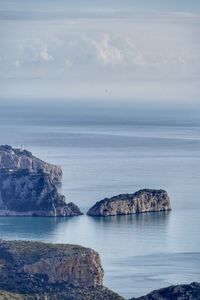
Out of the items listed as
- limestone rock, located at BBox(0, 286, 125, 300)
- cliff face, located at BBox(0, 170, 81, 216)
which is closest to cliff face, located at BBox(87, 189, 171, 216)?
cliff face, located at BBox(0, 170, 81, 216)

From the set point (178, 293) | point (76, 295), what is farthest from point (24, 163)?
point (178, 293)

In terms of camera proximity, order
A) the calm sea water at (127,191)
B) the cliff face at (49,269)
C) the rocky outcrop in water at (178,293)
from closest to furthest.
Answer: the rocky outcrop in water at (178,293)
the cliff face at (49,269)
the calm sea water at (127,191)

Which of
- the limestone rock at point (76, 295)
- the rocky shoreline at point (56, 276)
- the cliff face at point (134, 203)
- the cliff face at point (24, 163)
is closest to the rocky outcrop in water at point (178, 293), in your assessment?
the rocky shoreline at point (56, 276)

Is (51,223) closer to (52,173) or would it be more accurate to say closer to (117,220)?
(117,220)

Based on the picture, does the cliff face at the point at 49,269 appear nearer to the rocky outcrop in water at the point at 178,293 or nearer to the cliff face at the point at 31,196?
the rocky outcrop in water at the point at 178,293

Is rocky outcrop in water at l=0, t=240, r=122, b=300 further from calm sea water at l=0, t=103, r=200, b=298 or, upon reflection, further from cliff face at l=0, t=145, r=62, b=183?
A: cliff face at l=0, t=145, r=62, b=183

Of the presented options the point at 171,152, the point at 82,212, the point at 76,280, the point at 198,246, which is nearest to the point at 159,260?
the point at 198,246
